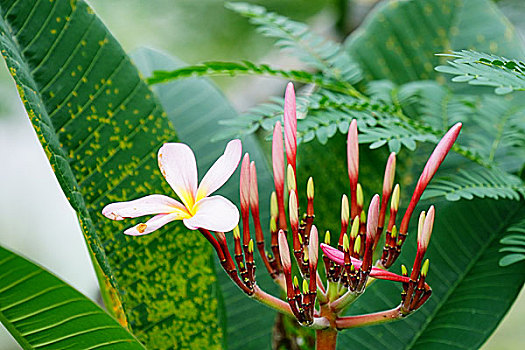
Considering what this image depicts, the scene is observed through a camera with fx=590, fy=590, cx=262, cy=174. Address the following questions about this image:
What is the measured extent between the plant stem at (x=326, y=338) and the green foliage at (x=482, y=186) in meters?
0.15

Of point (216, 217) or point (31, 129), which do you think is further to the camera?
point (31, 129)

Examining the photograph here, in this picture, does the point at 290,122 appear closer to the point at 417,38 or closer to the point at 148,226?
the point at 148,226

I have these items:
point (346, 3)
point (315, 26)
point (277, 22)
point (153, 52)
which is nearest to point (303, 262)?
point (277, 22)

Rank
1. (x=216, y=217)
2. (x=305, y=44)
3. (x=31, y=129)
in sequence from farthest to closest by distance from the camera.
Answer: (x=31, y=129) < (x=305, y=44) < (x=216, y=217)

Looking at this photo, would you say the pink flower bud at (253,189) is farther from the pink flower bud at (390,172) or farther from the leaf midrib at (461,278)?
the leaf midrib at (461,278)

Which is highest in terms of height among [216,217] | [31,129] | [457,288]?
[216,217]

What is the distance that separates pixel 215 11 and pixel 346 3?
56cm

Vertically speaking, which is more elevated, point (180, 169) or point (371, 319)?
point (180, 169)

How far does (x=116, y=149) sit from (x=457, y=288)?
1.00 ft

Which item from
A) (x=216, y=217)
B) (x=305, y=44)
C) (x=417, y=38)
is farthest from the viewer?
(x=417, y=38)

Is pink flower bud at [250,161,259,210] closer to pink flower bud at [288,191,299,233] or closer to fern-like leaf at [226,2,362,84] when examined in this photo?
pink flower bud at [288,191,299,233]

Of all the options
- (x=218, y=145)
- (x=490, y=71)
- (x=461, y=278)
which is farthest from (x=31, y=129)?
(x=490, y=71)

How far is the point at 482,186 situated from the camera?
452mm

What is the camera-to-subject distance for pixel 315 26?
1579 millimetres
